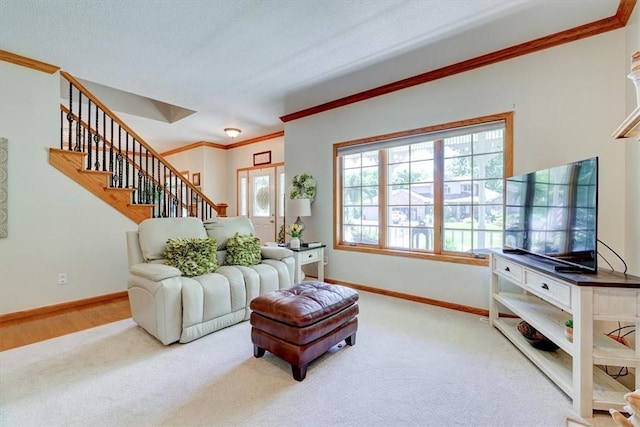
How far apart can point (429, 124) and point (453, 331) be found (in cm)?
219

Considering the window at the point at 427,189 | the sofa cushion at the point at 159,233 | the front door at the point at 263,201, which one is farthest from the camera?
the front door at the point at 263,201

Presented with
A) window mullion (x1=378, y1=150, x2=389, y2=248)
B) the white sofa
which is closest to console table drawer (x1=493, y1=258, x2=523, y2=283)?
window mullion (x1=378, y1=150, x2=389, y2=248)

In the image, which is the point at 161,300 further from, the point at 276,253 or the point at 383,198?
the point at 383,198

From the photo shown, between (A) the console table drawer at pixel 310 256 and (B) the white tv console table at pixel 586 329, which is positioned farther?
(A) the console table drawer at pixel 310 256

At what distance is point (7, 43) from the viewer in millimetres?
2693

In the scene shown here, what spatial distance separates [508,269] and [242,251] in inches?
98.1

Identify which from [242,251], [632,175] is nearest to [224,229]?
[242,251]

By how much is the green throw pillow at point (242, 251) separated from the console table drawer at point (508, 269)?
235 centimetres

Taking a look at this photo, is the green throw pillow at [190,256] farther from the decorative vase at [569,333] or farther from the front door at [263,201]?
the front door at [263,201]

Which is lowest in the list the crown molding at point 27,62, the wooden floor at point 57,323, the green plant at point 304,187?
the wooden floor at point 57,323

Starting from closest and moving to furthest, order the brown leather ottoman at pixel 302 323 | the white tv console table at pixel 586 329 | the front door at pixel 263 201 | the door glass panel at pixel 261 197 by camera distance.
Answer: the white tv console table at pixel 586 329
the brown leather ottoman at pixel 302 323
the front door at pixel 263 201
the door glass panel at pixel 261 197

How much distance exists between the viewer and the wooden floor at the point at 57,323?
2463 millimetres

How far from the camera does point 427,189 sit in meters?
3.38

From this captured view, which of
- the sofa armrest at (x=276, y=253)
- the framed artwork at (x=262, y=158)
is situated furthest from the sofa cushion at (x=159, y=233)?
the framed artwork at (x=262, y=158)
